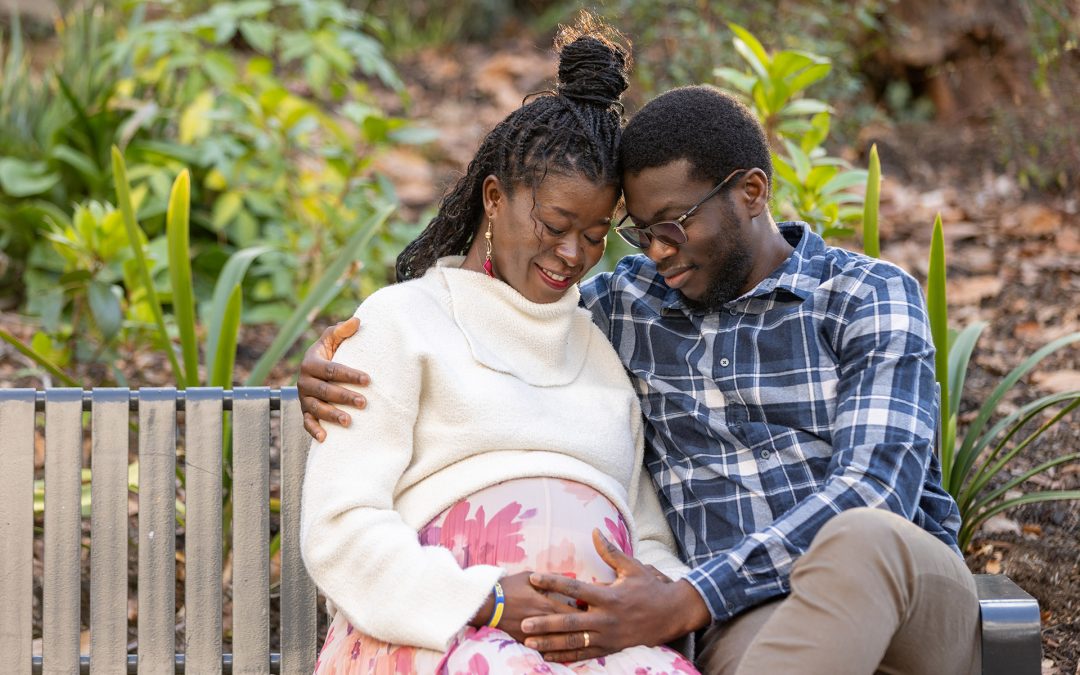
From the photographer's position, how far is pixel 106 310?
4160mm

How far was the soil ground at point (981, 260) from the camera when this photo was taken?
11.9 feet

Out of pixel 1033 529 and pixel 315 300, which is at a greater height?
pixel 315 300

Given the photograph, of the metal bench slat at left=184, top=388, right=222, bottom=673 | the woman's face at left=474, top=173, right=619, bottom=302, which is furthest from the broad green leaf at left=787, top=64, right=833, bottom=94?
the metal bench slat at left=184, top=388, right=222, bottom=673

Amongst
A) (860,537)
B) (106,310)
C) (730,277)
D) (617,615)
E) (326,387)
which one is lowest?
(617,615)

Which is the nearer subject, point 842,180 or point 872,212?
point 872,212

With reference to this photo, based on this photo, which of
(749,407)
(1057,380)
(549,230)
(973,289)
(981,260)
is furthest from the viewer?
(981,260)

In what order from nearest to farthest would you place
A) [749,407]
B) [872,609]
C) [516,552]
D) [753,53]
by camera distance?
[872,609] < [516,552] < [749,407] < [753,53]

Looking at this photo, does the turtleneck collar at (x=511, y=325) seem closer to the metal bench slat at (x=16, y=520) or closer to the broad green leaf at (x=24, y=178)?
the metal bench slat at (x=16, y=520)

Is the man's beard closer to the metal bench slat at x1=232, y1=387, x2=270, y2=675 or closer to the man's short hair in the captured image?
the man's short hair

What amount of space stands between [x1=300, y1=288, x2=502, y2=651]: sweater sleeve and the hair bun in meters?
0.69

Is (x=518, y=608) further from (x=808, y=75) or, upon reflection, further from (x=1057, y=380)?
(x=1057, y=380)

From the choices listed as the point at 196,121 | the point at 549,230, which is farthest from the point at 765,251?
the point at 196,121

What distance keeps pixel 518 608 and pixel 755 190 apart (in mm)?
1091

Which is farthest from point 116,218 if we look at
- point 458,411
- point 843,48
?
point 843,48
